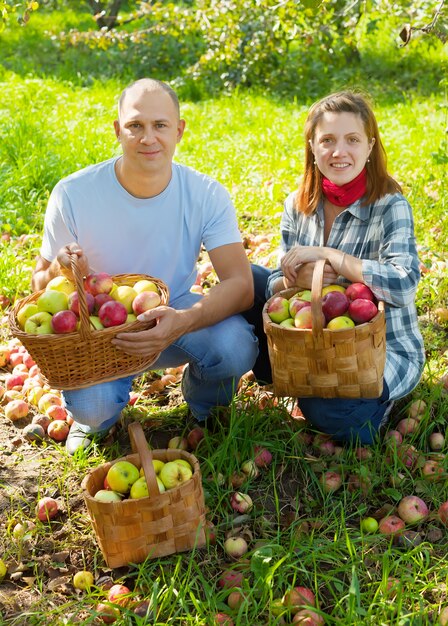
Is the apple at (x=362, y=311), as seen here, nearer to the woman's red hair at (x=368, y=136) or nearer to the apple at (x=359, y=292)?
the apple at (x=359, y=292)

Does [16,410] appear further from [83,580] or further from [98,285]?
[83,580]

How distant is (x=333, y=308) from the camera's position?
250 centimetres

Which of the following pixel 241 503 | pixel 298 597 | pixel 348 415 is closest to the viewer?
pixel 298 597

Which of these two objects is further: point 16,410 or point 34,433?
point 16,410

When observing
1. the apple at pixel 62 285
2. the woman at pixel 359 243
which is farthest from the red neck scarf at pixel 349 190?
the apple at pixel 62 285

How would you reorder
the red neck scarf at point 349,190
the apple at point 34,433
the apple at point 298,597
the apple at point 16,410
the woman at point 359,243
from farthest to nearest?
the apple at point 16,410
the apple at point 34,433
the red neck scarf at point 349,190
the woman at point 359,243
the apple at point 298,597

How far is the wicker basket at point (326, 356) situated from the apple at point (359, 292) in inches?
2.1

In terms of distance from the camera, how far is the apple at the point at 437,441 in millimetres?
2840

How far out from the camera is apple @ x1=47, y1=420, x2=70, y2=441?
306cm

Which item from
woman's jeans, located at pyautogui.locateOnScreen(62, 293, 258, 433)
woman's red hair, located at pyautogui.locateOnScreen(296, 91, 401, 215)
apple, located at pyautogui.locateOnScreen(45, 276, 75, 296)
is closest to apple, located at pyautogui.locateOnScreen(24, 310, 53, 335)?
apple, located at pyautogui.locateOnScreen(45, 276, 75, 296)

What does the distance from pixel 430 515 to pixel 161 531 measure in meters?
0.93

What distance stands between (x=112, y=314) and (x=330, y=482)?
38.5 inches

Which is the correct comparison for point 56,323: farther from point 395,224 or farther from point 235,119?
point 235,119

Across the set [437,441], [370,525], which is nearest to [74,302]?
[370,525]
